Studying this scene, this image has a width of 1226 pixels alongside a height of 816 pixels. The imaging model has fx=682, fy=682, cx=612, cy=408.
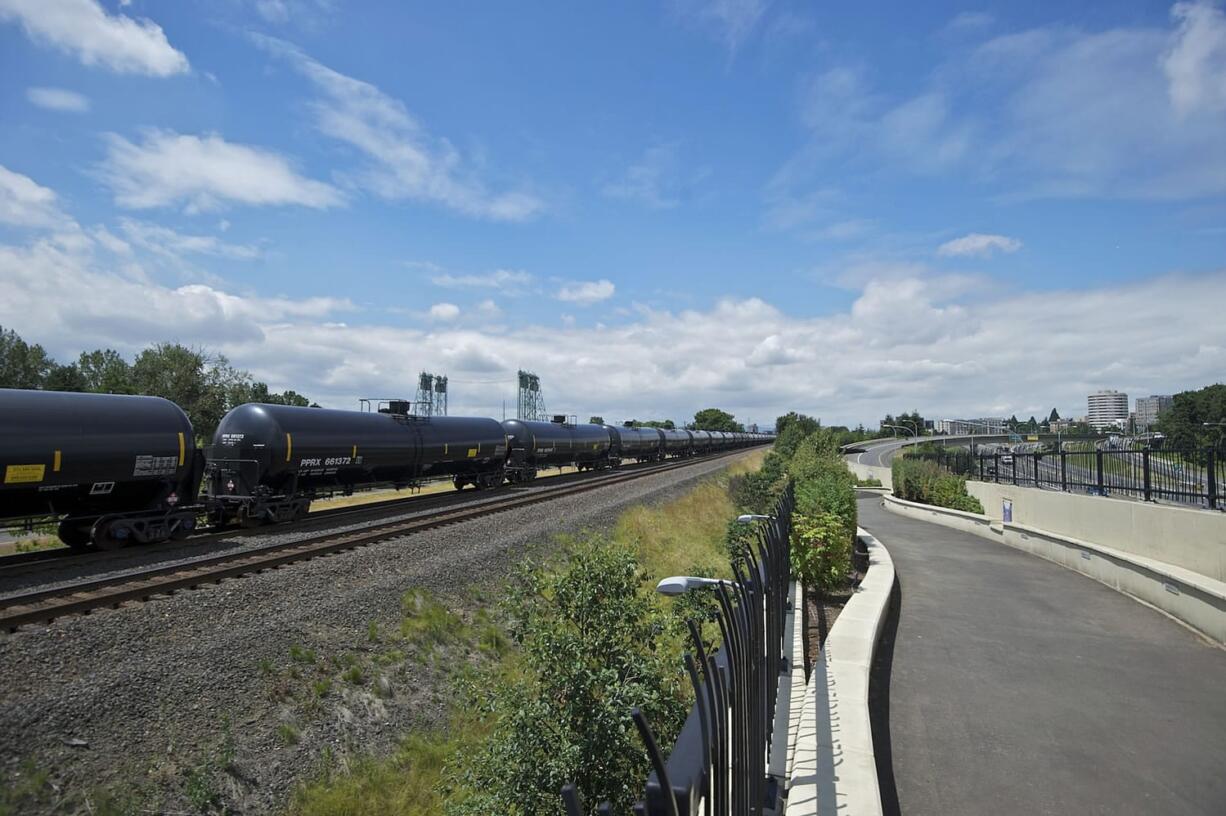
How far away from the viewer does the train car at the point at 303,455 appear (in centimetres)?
1748

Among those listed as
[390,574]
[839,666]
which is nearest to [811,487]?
[839,666]

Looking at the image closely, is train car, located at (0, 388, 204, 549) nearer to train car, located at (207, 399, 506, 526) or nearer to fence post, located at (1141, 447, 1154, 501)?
train car, located at (207, 399, 506, 526)

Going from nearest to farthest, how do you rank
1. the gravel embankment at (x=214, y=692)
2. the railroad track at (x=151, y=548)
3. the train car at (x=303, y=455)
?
the gravel embankment at (x=214, y=692)
the railroad track at (x=151, y=548)
the train car at (x=303, y=455)

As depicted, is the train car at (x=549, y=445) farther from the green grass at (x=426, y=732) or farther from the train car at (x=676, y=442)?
the green grass at (x=426, y=732)

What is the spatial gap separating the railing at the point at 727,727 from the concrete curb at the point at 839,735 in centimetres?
69

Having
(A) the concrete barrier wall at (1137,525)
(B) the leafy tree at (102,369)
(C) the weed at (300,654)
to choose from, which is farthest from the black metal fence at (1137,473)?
(B) the leafy tree at (102,369)

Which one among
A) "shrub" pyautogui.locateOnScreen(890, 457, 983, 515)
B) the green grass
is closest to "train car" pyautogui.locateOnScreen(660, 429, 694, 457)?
"shrub" pyautogui.locateOnScreen(890, 457, 983, 515)

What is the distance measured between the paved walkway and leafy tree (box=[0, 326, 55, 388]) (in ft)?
278

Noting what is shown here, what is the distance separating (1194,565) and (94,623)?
15082 millimetres

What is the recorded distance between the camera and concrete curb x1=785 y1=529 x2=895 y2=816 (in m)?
4.29

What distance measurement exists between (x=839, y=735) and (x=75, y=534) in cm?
1623

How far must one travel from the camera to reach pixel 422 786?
7176 mm

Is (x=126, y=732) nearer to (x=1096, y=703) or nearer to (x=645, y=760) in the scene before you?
(x=645, y=760)

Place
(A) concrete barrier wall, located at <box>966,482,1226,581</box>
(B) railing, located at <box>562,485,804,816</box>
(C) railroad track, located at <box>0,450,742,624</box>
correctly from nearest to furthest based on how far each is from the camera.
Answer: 1. (B) railing, located at <box>562,485,804,816</box>
2. (C) railroad track, located at <box>0,450,742,624</box>
3. (A) concrete barrier wall, located at <box>966,482,1226,581</box>
